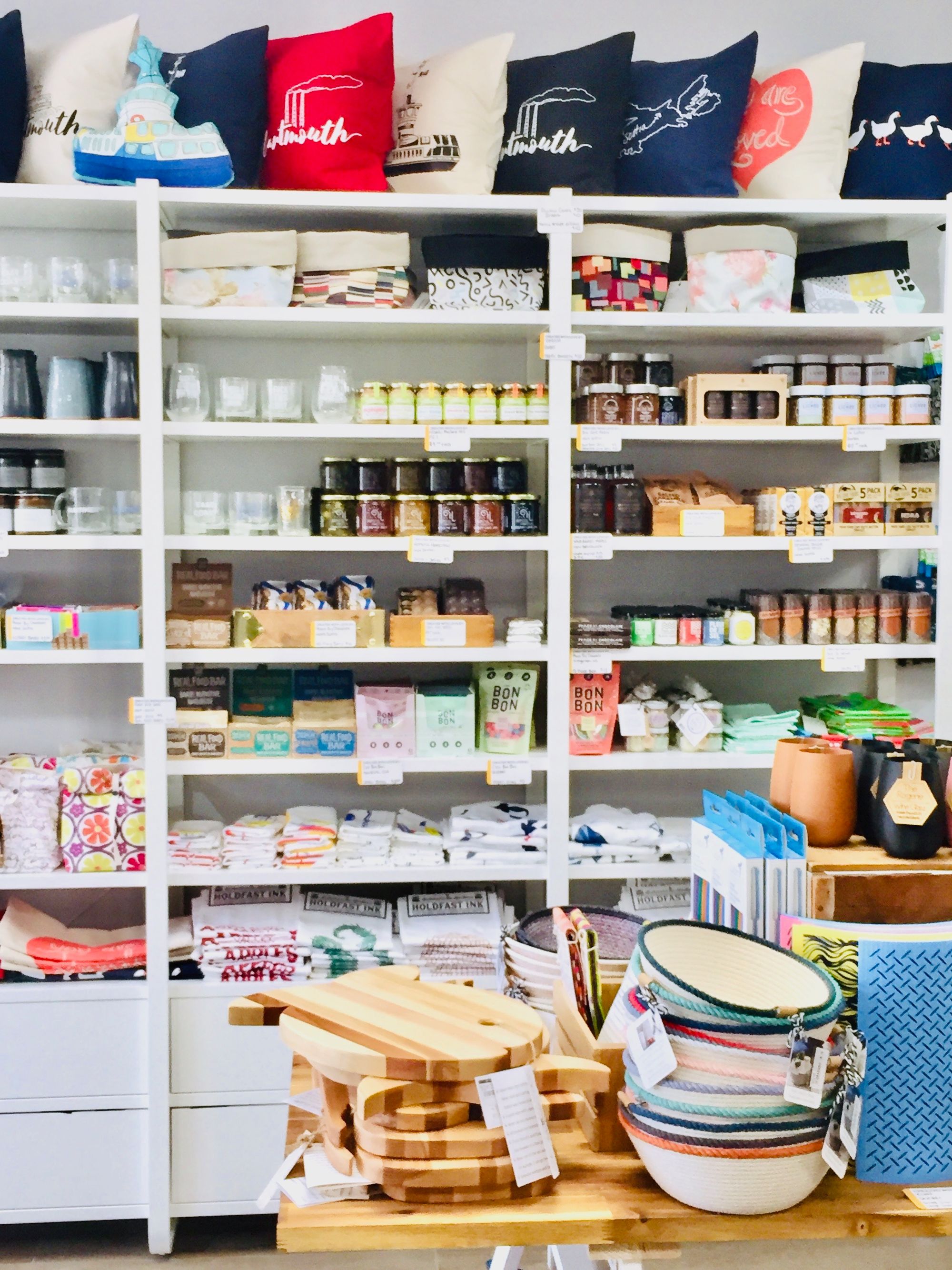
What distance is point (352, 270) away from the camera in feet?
10.0

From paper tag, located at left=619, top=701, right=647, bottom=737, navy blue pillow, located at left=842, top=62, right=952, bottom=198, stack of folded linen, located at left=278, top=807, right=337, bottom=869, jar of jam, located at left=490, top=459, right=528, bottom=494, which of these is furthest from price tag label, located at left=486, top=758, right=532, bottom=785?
navy blue pillow, located at left=842, top=62, right=952, bottom=198

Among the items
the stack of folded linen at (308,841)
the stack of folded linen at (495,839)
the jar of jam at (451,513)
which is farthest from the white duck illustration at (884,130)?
the stack of folded linen at (308,841)

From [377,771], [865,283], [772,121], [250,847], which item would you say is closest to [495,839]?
[377,771]

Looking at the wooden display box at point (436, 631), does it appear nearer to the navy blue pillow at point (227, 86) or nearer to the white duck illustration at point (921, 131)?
the navy blue pillow at point (227, 86)

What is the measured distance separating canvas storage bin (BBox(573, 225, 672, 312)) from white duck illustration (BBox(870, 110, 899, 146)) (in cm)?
67

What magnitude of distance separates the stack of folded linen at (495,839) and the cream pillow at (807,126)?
5.96ft

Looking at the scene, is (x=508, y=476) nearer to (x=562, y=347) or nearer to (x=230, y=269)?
(x=562, y=347)

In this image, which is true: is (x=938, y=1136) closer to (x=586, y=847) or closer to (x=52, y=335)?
(x=586, y=847)

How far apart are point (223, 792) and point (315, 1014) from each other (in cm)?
201

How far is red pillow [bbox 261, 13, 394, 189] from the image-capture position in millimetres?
3000

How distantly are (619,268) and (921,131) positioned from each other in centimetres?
93

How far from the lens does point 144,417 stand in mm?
2975

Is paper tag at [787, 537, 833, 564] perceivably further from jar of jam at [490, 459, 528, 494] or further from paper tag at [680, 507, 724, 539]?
jar of jam at [490, 459, 528, 494]

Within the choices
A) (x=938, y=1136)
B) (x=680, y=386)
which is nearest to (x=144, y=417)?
(x=680, y=386)
